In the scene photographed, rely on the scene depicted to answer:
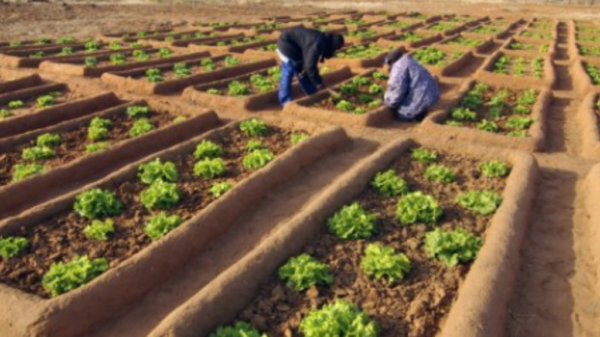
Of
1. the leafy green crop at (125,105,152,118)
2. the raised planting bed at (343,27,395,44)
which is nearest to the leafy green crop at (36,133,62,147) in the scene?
the leafy green crop at (125,105,152,118)

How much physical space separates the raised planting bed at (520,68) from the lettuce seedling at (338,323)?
12.9 m

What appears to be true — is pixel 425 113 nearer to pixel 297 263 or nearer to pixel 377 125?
pixel 377 125

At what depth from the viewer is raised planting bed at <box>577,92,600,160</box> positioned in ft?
35.2

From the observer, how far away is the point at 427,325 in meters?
5.73

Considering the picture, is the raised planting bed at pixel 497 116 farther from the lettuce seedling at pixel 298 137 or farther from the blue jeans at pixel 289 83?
the blue jeans at pixel 289 83

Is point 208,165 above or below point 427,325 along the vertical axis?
above

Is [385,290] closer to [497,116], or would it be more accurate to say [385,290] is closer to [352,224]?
[352,224]

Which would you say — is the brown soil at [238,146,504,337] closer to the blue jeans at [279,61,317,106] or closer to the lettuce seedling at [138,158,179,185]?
the lettuce seedling at [138,158,179,185]

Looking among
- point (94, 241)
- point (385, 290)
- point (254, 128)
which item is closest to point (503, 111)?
point (254, 128)

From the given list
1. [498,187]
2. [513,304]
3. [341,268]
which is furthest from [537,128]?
[341,268]

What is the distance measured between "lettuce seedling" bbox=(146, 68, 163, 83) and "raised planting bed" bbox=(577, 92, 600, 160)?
12.2 meters

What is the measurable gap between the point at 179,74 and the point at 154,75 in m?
1.12

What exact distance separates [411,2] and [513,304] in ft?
155

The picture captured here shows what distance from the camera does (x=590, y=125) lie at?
463 inches
